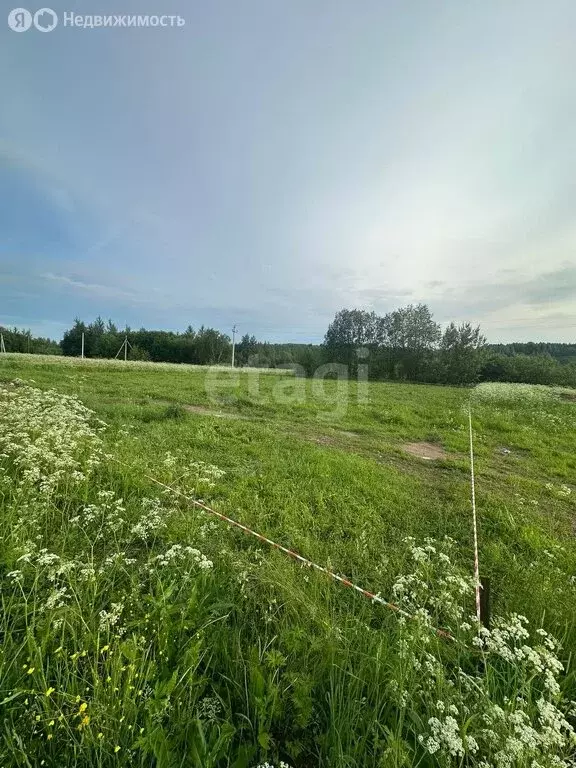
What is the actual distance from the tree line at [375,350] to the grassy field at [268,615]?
31.4m

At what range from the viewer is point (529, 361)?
44.8 metres

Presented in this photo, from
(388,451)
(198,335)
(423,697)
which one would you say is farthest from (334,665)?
(198,335)

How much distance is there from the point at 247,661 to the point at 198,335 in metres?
68.7

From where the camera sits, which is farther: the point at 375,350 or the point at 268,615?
the point at 375,350

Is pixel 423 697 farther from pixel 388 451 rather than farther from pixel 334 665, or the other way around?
pixel 388 451

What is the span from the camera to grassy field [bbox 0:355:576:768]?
142cm

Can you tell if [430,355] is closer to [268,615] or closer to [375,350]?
[375,350]

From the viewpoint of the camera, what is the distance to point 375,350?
50969 mm

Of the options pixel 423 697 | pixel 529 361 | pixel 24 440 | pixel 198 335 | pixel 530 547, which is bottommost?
pixel 530 547

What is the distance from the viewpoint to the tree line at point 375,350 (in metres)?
43.5

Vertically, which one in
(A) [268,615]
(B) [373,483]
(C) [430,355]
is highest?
(C) [430,355]

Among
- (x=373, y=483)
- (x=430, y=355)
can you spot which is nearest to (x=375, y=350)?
(x=430, y=355)

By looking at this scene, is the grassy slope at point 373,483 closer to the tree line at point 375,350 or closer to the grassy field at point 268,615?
the grassy field at point 268,615

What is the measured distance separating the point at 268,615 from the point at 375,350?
5107cm
